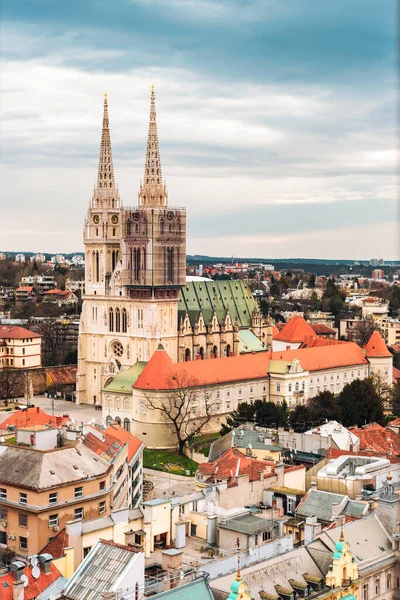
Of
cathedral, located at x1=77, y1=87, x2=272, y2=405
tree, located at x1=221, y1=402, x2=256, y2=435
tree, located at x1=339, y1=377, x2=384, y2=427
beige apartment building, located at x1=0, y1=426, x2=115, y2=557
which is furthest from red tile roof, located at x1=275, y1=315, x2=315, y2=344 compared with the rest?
beige apartment building, located at x1=0, y1=426, x2=115, y2=557

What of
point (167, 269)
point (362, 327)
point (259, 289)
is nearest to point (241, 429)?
point (167, 269)

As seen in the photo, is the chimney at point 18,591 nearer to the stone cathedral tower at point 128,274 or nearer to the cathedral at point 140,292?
the cathedral at point 140,292

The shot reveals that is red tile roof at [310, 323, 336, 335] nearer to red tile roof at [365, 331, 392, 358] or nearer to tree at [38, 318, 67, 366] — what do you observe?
tree at [38, 318, 67, 366]

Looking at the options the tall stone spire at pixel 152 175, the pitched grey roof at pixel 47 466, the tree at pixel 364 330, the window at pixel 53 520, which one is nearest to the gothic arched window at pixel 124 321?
the tall stone spire at pixel 152 175

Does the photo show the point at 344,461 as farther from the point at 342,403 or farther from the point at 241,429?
the point at 342,403

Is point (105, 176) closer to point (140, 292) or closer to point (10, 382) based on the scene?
point (140, 292)
